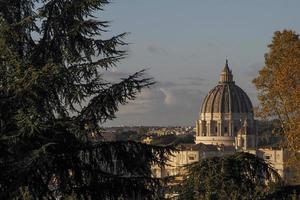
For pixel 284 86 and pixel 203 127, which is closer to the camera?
pixel 284 86

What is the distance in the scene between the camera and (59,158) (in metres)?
9.15

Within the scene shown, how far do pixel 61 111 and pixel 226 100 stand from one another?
94918 millimetres

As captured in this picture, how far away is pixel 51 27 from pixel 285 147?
10009 mm

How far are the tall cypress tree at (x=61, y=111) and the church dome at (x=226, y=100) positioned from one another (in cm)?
9305

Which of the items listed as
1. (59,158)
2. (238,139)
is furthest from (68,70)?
(238,139)

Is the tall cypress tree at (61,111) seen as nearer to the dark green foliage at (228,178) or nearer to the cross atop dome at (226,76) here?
the dark green foliage at (228,178)

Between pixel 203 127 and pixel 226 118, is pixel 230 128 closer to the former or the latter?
pixel 226 118

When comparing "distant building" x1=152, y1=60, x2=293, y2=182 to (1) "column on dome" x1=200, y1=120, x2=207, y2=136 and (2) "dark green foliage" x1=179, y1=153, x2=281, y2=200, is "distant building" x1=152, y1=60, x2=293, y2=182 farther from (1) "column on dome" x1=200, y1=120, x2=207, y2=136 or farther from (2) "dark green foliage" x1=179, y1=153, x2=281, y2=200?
(2) "dark green foliage" x1=179, y1=153, x2=281, y2=200

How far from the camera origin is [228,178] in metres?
12.4

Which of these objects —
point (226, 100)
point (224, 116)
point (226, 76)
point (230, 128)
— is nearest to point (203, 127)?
point (224, 116)

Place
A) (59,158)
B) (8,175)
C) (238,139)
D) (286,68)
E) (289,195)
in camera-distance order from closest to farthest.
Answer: (8,175) < (59,158) < (289,195) < (286,68) < (238,139)

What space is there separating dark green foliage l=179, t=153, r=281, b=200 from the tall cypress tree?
226cm

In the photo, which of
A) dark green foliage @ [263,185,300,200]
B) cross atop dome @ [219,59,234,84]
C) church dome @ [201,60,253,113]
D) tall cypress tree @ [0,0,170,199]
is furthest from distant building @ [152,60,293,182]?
tall cypress tree @ [0,0,170,199]

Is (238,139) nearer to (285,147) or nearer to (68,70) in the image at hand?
(285,147)
